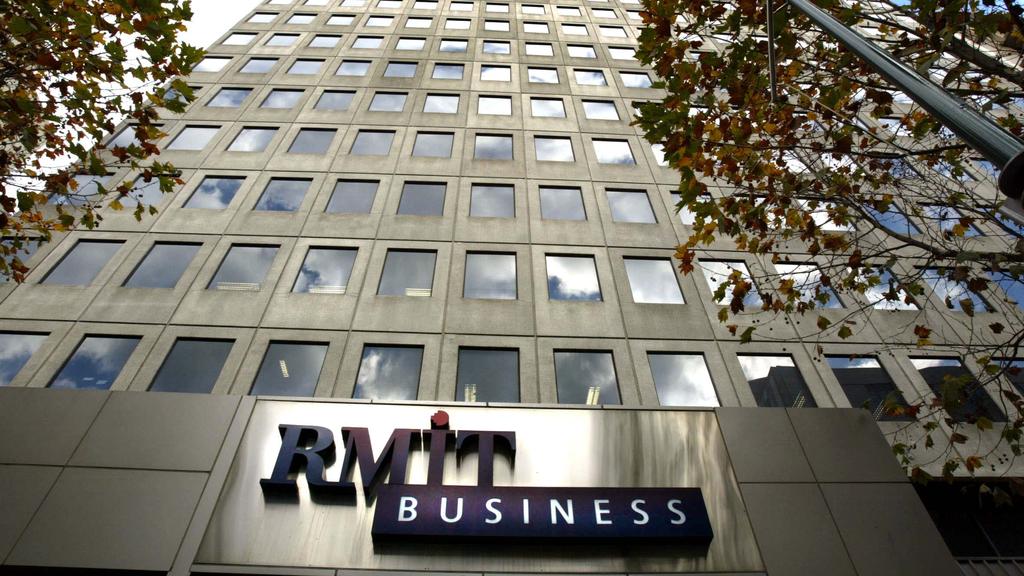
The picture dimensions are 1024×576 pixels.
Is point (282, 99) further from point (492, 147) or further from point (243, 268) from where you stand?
point (243, 268)

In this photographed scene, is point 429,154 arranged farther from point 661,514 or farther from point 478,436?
point 661,514

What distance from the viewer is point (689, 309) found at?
14.5 m

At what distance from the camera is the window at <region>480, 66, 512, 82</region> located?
23.7 meters

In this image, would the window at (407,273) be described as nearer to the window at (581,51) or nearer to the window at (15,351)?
the window at (15,351)

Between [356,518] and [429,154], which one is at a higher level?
[429,154]

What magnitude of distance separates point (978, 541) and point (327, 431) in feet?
43.7

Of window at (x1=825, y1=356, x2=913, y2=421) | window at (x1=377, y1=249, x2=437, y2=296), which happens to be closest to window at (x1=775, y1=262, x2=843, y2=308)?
window at (x1=825, y1=356, x2=913, y2=421)

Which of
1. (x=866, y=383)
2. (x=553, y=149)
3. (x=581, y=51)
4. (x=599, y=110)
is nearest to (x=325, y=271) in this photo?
(x=553, y=149)

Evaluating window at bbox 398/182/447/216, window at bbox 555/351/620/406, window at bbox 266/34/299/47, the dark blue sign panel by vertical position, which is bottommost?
the dark blue sign panel

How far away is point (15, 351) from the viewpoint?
1255 centimetres

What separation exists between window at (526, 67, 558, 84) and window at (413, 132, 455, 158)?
6.04 m

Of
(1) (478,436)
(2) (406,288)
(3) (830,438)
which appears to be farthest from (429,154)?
(3) (830,438)

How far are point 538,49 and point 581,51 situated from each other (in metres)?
2.04

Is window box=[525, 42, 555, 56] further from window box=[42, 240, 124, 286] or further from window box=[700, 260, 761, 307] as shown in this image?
window box=[42, 240, 124, 286]
